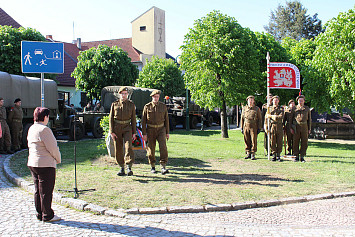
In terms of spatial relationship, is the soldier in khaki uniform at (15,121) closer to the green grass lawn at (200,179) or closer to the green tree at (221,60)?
the green grass lawn at (200,179)

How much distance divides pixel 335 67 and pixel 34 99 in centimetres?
1251

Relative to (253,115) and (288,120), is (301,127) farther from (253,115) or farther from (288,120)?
(253,115)

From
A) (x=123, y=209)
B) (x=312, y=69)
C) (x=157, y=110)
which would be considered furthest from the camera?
(x=312, y=69)

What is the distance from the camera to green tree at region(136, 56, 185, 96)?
33281mm

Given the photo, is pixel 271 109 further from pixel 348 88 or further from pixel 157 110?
pixel 348 88

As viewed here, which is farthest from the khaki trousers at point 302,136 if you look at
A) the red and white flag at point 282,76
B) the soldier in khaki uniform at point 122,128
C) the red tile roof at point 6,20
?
the red tile roof at point 6,20

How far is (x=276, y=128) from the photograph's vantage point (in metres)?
11.0

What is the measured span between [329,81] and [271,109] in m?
6.35

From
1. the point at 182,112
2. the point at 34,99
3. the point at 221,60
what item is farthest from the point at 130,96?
the point at 182,112

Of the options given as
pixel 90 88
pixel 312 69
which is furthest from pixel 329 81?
pixel 90 88

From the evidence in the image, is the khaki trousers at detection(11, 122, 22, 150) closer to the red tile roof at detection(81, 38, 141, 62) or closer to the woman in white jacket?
the woman in white jacket

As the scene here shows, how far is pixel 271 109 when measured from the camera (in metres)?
11.1

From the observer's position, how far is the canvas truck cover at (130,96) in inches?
771

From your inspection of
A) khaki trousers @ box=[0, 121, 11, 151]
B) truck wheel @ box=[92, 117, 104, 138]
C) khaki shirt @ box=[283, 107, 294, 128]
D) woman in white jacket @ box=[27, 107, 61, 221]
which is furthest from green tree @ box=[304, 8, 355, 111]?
woman in white jacket @ box=[27, 107, 61, 221]
